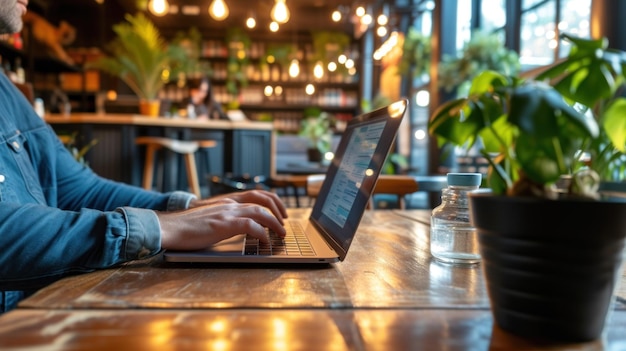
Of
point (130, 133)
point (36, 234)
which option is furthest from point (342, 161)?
point (130, 133)

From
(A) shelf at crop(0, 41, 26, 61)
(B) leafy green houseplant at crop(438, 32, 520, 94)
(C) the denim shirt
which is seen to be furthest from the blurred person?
(C) the denim shirt

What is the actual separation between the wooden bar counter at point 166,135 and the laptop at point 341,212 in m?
4.19

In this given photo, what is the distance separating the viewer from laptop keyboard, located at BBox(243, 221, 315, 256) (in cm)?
73

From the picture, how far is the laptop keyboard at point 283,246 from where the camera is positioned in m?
0.73

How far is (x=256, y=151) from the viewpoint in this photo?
5910 mm

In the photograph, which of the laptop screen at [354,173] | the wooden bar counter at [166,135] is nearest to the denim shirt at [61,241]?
the laptop screen at [354,173]

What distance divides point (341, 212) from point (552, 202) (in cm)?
46

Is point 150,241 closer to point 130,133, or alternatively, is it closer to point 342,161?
point 342,161

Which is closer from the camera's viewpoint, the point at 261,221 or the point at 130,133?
the point at 261,221

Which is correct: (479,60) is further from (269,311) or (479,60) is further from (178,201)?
(269,311)

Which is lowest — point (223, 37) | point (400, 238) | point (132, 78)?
point (400, 238)

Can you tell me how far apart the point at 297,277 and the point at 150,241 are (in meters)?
0.21

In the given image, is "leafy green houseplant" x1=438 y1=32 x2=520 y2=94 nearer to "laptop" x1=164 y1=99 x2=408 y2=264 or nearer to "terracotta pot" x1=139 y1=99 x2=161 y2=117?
"terracotta pot" x1=139 y1=99 x2=161 y2=117

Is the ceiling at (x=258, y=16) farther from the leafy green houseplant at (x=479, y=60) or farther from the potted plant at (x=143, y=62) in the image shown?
the potted plant at (x=143, y=62)
